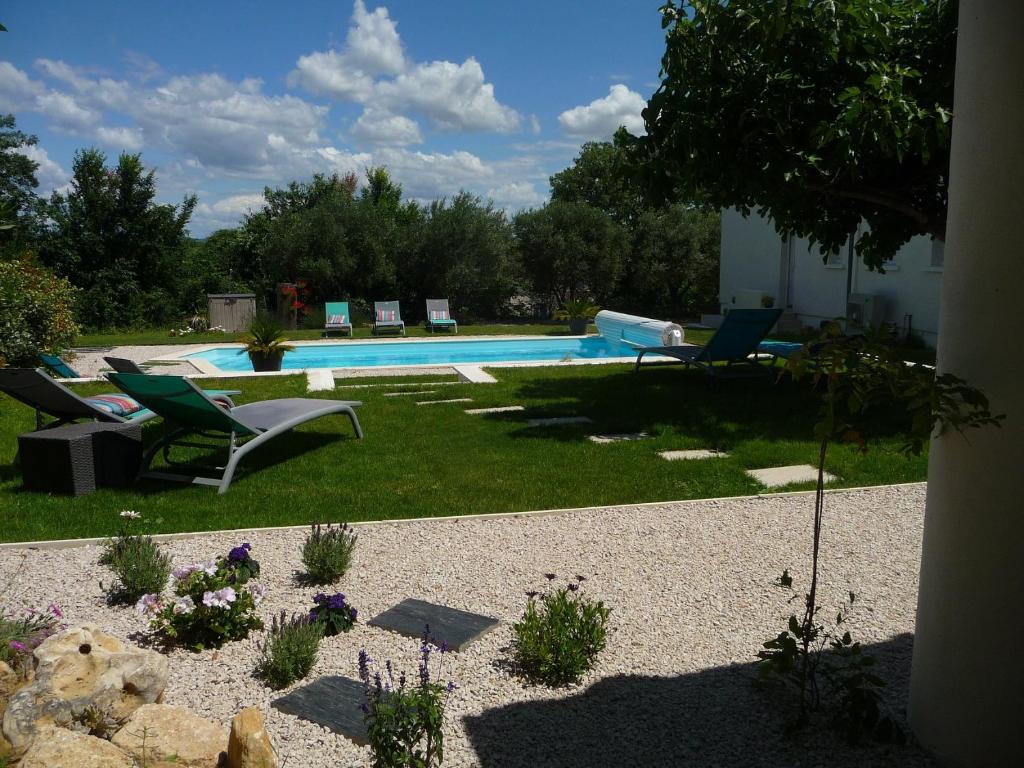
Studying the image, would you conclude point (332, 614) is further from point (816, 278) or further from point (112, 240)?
point (112, 240)

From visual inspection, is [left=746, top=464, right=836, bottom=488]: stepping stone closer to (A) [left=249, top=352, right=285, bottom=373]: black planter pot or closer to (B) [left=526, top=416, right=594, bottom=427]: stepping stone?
(B) [left=526, top=416, right=594, bottom=427]: stepping stone

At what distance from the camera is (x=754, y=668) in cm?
331

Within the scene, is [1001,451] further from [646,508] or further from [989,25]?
[646,508]

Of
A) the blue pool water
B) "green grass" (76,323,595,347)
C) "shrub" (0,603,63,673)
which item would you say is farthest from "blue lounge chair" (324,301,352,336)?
"shrub" (0,603,63,673)

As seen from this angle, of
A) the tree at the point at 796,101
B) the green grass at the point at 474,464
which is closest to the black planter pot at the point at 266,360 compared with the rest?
the green grass at the point at 474,464

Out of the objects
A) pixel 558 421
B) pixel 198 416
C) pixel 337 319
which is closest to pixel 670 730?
pixel 198 416

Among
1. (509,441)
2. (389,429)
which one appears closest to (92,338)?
(389,429)

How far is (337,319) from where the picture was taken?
1984cm

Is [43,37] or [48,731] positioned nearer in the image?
[48,731]

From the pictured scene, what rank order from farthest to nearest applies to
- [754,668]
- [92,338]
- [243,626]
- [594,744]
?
[92,338] < [243,626] < [754,668] < [594,744]

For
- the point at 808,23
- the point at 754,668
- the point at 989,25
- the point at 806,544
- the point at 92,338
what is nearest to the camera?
the point at 989,25

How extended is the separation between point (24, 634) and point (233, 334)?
17308 mm

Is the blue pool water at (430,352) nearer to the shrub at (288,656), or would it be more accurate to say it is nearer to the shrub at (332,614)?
the shrub at (332,614)

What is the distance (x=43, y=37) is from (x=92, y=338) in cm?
726
